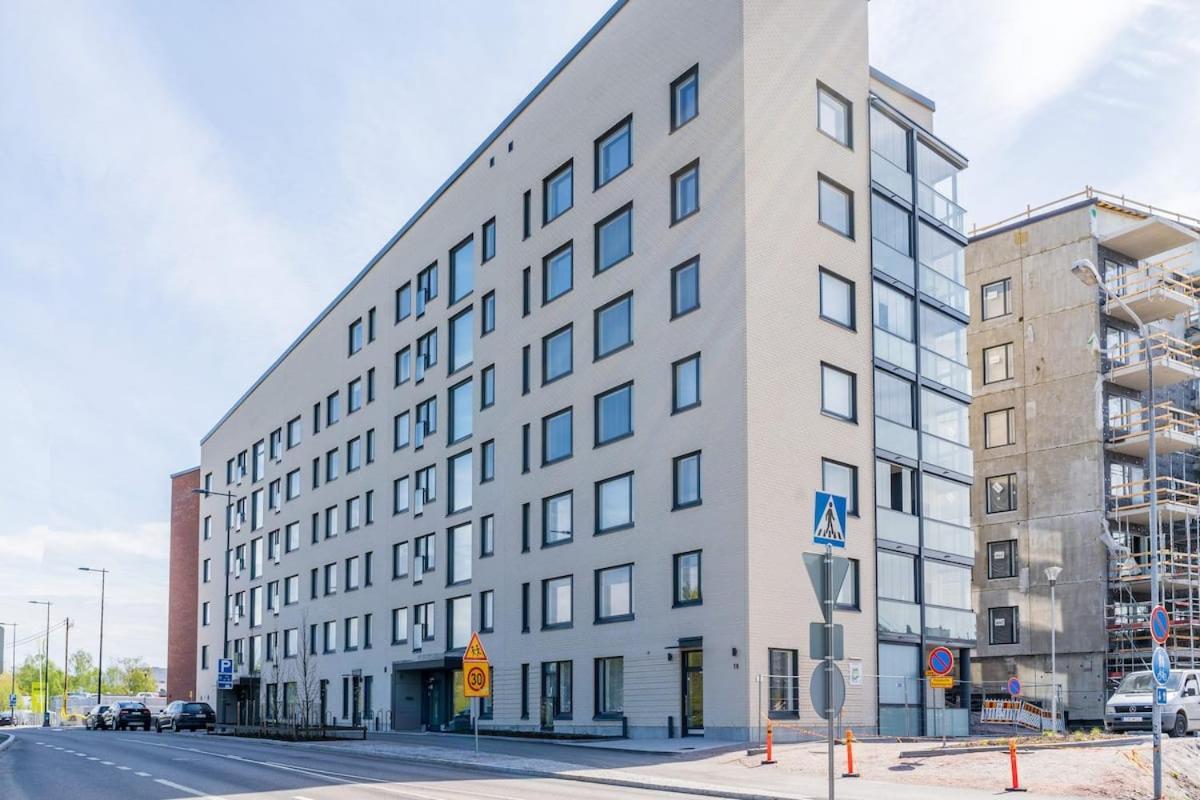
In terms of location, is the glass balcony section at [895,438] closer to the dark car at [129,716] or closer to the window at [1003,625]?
the window at [1003,625]

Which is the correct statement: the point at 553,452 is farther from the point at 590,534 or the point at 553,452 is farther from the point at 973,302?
the point at 973,302

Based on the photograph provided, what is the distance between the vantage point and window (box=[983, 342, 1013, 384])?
54.7 m

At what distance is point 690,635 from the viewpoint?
35.7m

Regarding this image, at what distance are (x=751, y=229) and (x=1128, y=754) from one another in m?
17.5

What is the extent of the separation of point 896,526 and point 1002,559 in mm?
16338

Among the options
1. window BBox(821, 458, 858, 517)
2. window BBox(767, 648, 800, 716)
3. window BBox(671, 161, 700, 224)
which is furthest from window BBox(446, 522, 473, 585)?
window BBox(767, 648, 800, 716)

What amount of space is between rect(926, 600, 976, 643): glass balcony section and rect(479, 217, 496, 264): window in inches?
856

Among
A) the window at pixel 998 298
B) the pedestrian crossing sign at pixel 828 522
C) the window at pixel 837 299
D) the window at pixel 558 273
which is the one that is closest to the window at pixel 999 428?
the window at pixel 998 298

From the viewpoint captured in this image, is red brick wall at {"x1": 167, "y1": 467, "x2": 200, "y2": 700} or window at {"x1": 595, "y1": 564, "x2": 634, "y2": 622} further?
red brick wall at {"x1": 167, "y1": 467, "x2": 200, "y2": 700}

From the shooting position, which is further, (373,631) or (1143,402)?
(373,631)

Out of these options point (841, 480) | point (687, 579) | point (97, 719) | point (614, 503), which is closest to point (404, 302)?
point (614, 503)

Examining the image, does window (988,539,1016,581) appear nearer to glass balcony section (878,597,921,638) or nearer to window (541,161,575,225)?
glass balcony section (878,597,921,638)

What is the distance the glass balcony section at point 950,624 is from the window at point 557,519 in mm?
11767

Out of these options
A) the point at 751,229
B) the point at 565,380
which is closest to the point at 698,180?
the point at 751,229
